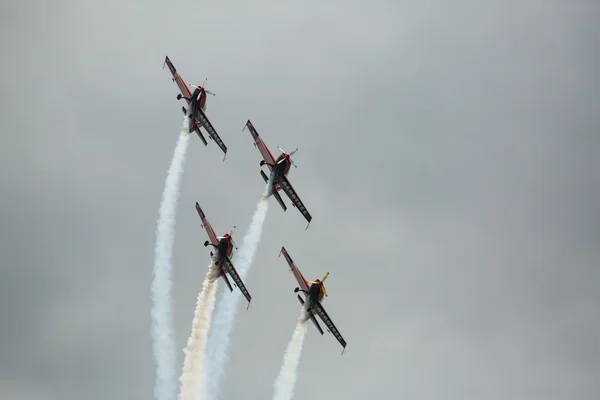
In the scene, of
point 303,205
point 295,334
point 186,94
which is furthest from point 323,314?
point 186,94

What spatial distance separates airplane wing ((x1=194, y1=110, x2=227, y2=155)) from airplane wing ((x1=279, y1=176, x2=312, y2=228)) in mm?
7457

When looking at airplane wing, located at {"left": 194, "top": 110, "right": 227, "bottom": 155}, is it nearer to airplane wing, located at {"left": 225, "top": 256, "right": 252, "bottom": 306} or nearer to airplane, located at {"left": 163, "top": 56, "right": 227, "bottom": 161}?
airplane, located at {"left": 163, "top": 56, "right": 227, "bottom": 161}

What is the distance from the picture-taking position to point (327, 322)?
105 meters

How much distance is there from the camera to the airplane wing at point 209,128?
100 meters

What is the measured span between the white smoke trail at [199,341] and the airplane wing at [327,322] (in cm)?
1193

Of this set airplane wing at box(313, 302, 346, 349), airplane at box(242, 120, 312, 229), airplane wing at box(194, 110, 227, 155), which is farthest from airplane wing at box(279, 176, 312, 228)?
airplane wing at box(313, 302, 346, 349)

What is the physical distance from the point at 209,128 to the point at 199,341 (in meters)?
23.3

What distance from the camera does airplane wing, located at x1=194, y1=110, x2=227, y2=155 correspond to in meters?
100

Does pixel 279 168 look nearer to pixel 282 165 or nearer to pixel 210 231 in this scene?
pixel 282 165

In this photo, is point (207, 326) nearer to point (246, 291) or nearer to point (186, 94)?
point (246, 291)

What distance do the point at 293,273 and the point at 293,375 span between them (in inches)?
432

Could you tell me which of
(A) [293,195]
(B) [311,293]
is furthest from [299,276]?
(A) [293,195]

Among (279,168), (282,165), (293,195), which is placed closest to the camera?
(282,165)

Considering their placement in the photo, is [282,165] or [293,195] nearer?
[282,165]
